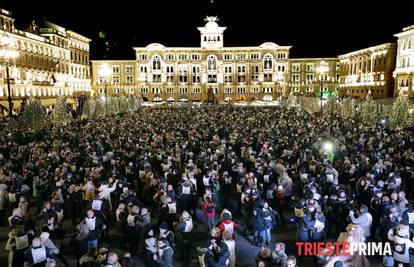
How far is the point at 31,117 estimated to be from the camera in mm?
29891

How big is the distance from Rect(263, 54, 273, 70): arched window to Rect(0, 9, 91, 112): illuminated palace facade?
135ft

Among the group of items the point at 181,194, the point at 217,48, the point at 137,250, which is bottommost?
the point at 137,250

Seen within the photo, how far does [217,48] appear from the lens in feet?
300

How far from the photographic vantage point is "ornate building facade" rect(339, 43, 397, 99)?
69.6 m

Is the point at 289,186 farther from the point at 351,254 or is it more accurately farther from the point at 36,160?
the point at 36,160

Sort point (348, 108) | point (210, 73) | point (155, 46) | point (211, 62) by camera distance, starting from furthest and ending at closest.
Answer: point (210, 73) → point (211, 62) → point (155, 46) → point (348, 108)

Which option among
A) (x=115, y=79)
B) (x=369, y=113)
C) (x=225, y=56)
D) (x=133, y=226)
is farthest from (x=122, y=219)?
(x=115, y=79)

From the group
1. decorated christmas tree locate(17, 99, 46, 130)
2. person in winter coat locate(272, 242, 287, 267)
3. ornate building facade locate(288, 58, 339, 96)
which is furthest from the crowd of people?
ornate building facade locate(288, 58, 339, 96)

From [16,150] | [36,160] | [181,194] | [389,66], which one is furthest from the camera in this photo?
[389,66]

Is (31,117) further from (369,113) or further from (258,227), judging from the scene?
(369,113)

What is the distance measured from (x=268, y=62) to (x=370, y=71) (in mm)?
23995

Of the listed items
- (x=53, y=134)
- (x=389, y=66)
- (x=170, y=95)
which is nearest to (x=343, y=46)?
(x=389, y=66)

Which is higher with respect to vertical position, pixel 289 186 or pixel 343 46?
pixel 343 46

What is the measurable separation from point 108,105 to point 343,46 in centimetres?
7376
